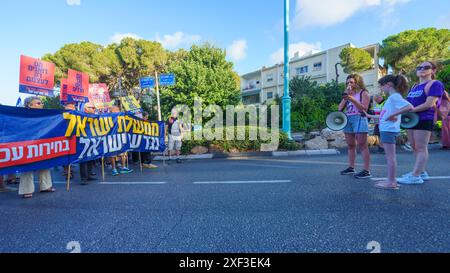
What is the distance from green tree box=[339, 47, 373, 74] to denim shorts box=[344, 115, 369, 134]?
3012cm

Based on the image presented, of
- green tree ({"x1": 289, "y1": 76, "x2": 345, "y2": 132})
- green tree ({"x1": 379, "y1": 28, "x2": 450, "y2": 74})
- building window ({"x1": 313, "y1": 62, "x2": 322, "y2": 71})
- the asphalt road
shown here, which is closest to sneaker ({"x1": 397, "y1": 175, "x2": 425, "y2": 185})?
the asphalt road

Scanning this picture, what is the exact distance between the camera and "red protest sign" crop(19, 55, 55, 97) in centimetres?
763

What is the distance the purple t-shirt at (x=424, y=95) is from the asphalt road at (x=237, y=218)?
1.03 m

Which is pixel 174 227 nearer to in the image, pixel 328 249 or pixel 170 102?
pixel 328 249

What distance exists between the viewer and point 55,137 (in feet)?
12.8

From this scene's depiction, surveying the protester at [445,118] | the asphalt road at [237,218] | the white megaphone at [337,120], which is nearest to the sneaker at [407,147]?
the protester at [445,118]

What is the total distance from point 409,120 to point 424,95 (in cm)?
39

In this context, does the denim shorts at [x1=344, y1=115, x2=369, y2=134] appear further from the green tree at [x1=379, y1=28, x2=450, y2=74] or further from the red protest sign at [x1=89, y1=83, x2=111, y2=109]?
A: the green tree at [x1=379, y1=28, x2=450, y2=74]

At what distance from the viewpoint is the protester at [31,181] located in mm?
A: 3555

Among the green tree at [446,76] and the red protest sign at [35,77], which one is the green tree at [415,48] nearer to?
the green tree at [446,76]

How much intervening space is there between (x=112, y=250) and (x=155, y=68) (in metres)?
27.6

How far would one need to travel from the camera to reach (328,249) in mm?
1656

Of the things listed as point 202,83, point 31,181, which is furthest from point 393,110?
point 202,83

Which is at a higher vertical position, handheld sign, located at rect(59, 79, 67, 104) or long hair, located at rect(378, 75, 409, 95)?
handheld sign, located at rect(59, 79, 67, 104)
